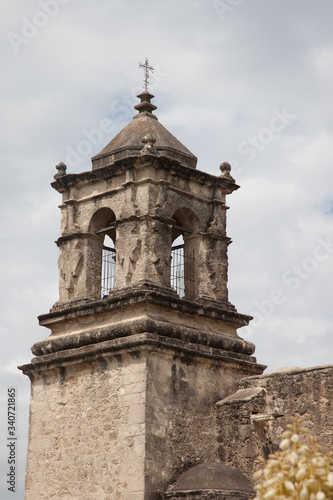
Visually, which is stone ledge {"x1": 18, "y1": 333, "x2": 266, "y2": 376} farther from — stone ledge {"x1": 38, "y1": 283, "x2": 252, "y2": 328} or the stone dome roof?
the stone dome roof

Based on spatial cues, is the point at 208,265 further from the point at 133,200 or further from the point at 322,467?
the point at 322,467

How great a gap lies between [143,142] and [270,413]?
4.51 m

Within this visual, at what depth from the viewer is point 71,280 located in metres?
14.5

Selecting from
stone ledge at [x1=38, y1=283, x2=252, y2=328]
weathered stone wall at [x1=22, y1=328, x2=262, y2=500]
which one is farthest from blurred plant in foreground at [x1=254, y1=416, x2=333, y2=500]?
stone ledge at [x1=38, y1=283, x2=252, y2=328]

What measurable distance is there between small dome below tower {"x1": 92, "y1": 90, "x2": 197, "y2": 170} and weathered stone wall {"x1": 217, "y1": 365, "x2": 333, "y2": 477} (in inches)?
150

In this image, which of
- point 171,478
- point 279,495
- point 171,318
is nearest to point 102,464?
point 171,478

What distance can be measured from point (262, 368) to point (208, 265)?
1831mm

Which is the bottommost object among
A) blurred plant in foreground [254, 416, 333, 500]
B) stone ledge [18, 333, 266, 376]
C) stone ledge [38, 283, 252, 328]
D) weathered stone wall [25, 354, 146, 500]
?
blurred plant in foreground [254, 416, 333, 500]

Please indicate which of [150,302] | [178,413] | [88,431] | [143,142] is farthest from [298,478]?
[143,142]

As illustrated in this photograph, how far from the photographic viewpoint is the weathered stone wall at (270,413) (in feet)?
41.6

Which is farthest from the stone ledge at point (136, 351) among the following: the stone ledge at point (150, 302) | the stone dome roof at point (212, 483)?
the stone dome roof at point (212, 483)

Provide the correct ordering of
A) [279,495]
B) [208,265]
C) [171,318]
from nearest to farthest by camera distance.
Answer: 1. [279,495]
2. [171,318]
3. [208,265]

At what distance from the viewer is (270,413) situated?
509 inches

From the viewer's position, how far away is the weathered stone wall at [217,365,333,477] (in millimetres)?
12680
